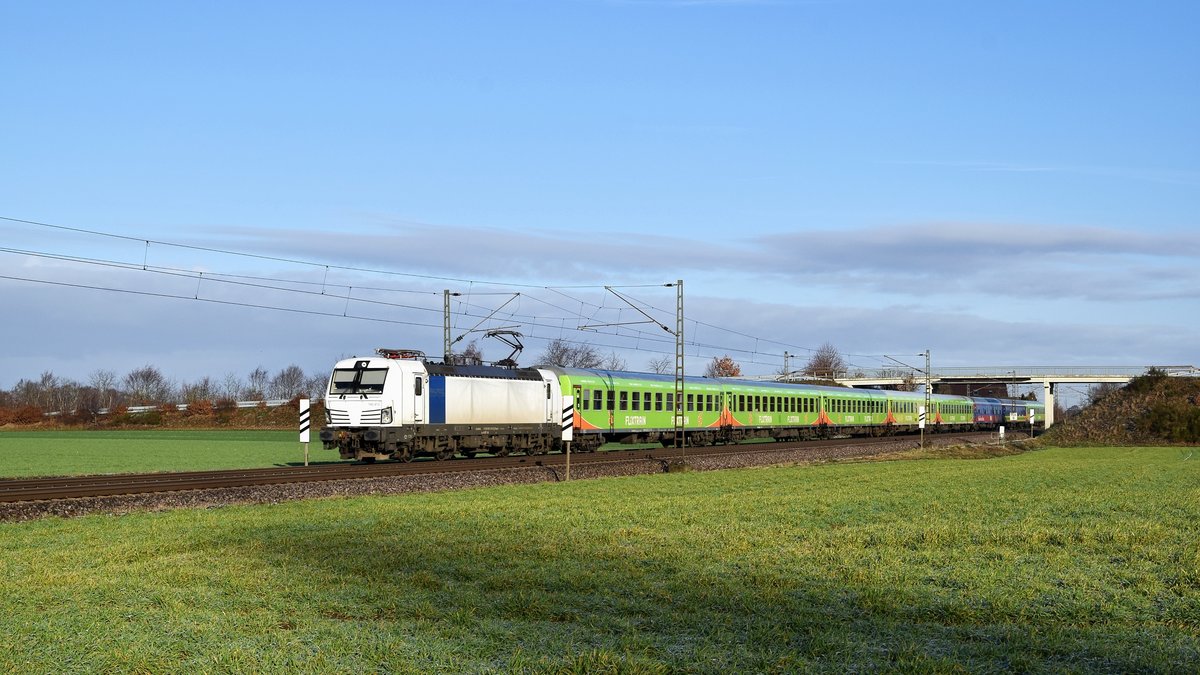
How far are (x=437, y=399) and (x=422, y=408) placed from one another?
2.91 ft

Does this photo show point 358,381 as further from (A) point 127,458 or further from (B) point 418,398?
(A) point 127,458

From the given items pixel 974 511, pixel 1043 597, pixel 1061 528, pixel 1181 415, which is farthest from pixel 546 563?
pixel 1181 415

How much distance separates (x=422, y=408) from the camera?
39156mm

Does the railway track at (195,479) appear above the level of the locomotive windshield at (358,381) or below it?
below

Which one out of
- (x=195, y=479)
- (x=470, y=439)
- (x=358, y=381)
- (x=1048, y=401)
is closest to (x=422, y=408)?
(x=358, y=381)

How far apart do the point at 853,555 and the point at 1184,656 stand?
6.36m

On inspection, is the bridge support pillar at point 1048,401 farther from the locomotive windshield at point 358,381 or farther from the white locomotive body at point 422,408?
the locomotive windshield at point 358,381

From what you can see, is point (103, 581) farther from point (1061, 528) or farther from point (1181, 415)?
point (1181, 415)

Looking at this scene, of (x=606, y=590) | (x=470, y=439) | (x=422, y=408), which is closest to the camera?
(x=606, y=590)

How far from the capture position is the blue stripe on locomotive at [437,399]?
130 ft

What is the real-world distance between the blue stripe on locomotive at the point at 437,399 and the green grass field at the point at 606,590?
16173 millimetres

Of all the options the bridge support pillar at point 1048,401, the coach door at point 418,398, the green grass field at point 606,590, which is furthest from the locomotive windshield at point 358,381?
the bridge support pillar at point 1048,401

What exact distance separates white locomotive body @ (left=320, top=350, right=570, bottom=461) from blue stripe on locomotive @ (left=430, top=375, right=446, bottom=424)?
3cm

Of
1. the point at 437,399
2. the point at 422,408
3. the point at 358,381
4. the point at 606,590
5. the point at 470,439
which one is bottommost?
the point at 606,590
